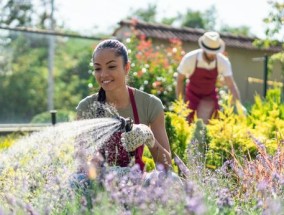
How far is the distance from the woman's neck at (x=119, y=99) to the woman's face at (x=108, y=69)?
0.10m

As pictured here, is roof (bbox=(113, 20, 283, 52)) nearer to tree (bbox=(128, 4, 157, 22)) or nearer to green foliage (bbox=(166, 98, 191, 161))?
green foliage (bbox=(166, 98, 191, 161))

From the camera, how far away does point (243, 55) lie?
15.7m

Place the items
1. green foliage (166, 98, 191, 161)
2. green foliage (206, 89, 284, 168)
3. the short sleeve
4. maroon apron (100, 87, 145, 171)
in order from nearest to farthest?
maroon apron (100, 87, 145, 171) < green foliage (206, 89, 284, 168) < green foliage (166, 98, 191, 161) < the short sleeve

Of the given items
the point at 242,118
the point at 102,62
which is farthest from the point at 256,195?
the point at 242,118

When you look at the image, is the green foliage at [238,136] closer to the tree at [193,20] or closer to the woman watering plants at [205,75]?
the woman watering plants at [205,75]

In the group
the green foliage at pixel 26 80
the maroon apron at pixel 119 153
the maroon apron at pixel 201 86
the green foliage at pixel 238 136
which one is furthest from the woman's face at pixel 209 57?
the green foliage at pixel 26 80

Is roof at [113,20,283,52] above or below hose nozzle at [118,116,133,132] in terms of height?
below

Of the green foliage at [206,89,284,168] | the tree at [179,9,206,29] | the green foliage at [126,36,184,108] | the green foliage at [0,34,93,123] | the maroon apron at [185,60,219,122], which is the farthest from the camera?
the tree at [179,9,206,29]

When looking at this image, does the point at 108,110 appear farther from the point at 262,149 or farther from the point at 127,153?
the point at 262,149

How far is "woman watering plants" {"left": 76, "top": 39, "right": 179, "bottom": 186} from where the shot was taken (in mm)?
3777

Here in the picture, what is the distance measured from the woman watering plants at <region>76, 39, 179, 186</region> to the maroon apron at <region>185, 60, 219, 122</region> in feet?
10.8

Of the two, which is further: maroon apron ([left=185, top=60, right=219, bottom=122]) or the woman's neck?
maroon apron ([left=185, top=60, right=219, bottom=122])

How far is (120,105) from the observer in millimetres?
3988

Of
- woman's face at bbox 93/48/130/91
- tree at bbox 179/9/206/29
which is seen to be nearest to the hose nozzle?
woman's face at bbox 93/48/130/91
